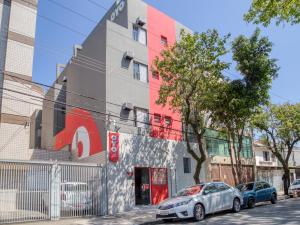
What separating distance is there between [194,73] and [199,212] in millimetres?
8754

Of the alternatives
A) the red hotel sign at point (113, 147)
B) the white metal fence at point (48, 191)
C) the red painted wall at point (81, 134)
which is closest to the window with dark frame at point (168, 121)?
the red hotel sign at point (113, 147)

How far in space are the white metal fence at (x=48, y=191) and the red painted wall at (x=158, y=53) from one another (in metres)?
6.55

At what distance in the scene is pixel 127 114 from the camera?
21.3 metres

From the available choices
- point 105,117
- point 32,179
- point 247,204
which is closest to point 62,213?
point 32,179

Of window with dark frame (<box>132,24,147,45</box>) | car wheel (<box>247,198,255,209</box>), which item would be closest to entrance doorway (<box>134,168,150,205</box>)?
car wheel (<box>247,198,255,209</box>)

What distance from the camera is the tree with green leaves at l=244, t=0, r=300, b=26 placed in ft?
36.3

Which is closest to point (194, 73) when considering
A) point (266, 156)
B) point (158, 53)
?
point (158, 53)

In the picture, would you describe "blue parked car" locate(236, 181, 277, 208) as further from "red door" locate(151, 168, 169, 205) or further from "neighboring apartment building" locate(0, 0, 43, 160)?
"neighboring apartment building" locate(0, 0, 43, 160)

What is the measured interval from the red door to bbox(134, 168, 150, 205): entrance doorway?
0.34 meters

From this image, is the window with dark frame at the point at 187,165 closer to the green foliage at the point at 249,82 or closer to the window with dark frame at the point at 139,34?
the green foliage at the point at 249,82

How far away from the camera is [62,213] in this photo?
16188 millimetres

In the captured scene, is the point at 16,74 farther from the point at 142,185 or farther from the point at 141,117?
the point at 142,185

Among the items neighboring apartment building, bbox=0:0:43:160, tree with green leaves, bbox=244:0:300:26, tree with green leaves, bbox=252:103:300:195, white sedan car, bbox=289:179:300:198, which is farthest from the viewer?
tree with green leaves, bbox=252:103:300:195

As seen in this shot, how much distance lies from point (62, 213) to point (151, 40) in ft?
47.1
